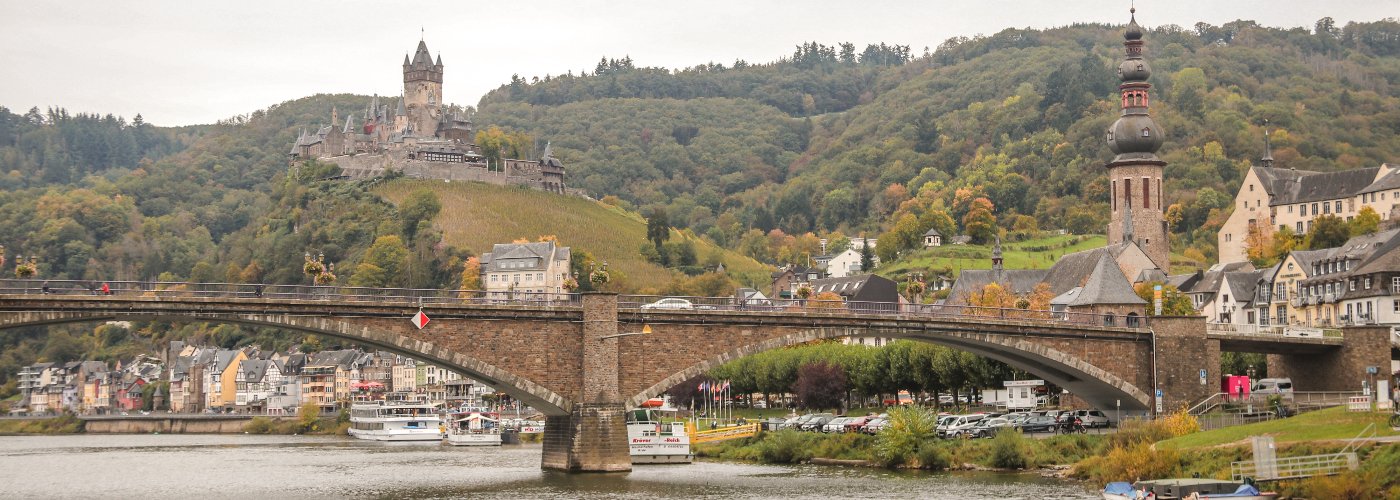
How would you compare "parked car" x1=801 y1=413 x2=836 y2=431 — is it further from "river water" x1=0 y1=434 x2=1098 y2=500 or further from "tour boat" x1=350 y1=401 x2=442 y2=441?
"tour boat" x1=350 y1=401 x2=442 y2=441

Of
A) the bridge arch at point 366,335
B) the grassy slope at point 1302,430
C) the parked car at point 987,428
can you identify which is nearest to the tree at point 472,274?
the parked car at point 987,428

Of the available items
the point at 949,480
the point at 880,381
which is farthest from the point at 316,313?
the point at 880,381

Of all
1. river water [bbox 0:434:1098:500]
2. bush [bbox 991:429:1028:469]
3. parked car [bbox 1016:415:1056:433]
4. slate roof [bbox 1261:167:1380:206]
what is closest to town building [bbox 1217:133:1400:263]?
slate roof [bbox 1261:167:1380:206]

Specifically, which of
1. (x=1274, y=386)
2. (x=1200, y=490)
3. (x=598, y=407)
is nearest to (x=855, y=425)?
Result: (x=598, y=407)

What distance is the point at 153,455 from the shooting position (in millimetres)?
111062

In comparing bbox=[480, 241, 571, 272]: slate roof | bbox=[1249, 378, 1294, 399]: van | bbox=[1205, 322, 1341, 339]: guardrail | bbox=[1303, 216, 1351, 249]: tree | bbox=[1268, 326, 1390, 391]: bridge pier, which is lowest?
bbox=[1249, 378, 1294, 399]: van

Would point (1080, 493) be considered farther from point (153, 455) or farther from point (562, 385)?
point (153, 455)

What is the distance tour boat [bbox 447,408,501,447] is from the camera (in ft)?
390

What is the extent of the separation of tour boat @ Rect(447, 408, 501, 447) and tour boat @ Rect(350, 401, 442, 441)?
165 cm

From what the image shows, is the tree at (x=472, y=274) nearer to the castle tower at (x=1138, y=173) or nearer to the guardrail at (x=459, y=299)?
the castle tower at (x=1138, y=173)

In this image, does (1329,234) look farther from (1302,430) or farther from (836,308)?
(1302,430)

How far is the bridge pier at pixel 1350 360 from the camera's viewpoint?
8019 cm

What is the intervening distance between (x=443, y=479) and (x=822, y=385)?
122 ft

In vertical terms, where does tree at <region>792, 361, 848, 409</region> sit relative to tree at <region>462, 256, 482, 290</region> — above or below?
below
